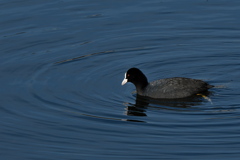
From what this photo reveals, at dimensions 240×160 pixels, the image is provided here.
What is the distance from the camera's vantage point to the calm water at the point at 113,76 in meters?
11.5

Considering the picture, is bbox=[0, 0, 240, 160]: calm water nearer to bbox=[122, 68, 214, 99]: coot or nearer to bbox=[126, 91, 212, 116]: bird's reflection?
bbox=[126, 91, 212, 116]: bird's reflection

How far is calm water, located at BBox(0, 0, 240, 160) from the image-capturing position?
37.7 ft

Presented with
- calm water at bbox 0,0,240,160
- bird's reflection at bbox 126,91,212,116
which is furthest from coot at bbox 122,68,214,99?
calm water at bbox 0,0,240,160

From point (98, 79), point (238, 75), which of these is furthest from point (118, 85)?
point (238, 75)

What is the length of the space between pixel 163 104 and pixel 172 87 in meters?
0.53

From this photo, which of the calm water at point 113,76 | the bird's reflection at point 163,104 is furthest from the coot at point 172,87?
the calm water at point 113,76

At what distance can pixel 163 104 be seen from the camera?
13891 mm

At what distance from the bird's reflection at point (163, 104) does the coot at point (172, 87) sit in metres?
0.11

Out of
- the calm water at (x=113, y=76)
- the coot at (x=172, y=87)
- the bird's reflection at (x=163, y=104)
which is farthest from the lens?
the coot at (x=172, y=87)

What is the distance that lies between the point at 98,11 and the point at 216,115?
8252mm

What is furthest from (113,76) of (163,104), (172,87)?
(163,104)

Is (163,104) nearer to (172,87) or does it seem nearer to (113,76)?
(172,87)

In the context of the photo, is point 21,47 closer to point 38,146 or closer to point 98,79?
point 98,79

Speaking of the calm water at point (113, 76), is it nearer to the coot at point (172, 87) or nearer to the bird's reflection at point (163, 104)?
A: the bird's reflection at point (163, 104)
